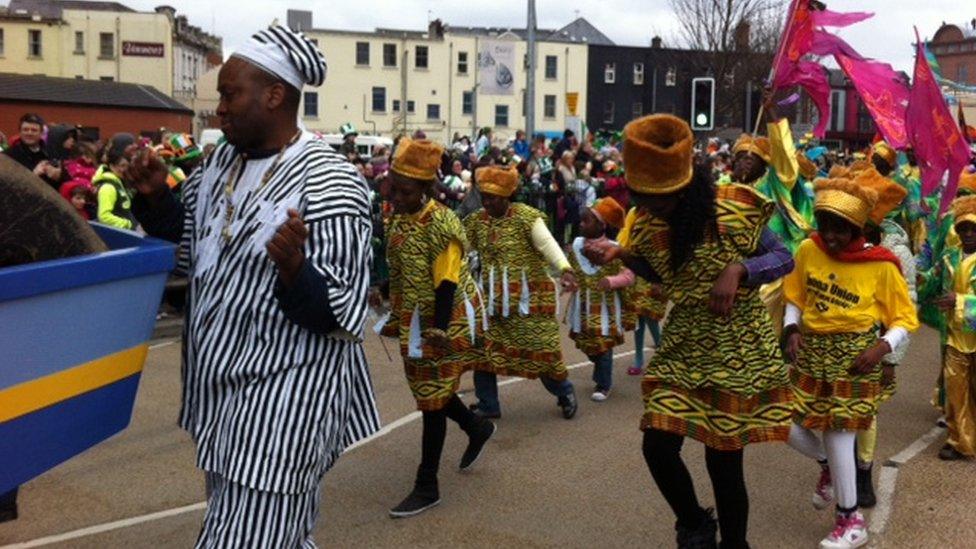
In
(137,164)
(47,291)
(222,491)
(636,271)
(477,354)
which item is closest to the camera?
(47,291)

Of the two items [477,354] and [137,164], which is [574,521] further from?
[137,164]

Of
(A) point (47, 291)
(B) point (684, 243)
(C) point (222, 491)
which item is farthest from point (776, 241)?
(A) point (47, 291)

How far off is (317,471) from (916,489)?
13.3 feet

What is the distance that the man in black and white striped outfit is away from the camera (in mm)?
2930

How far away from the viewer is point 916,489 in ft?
19.5

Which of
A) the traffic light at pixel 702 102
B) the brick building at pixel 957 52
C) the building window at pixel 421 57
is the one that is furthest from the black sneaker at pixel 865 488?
the brick building at pixel 957 52

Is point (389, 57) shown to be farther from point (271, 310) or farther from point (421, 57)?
point (271, 310)

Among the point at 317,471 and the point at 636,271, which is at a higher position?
the point at 636,271

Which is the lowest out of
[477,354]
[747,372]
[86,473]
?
[86,473]

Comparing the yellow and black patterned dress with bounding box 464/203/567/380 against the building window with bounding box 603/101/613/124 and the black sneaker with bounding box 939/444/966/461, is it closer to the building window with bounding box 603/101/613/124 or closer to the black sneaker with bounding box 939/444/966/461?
the black sneaker with bounding box 939/444/966/461

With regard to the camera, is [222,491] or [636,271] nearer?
[222,491]

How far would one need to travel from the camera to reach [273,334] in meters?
2.94

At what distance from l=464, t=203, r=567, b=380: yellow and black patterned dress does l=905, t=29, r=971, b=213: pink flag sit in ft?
8.02

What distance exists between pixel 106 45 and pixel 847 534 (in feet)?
221
